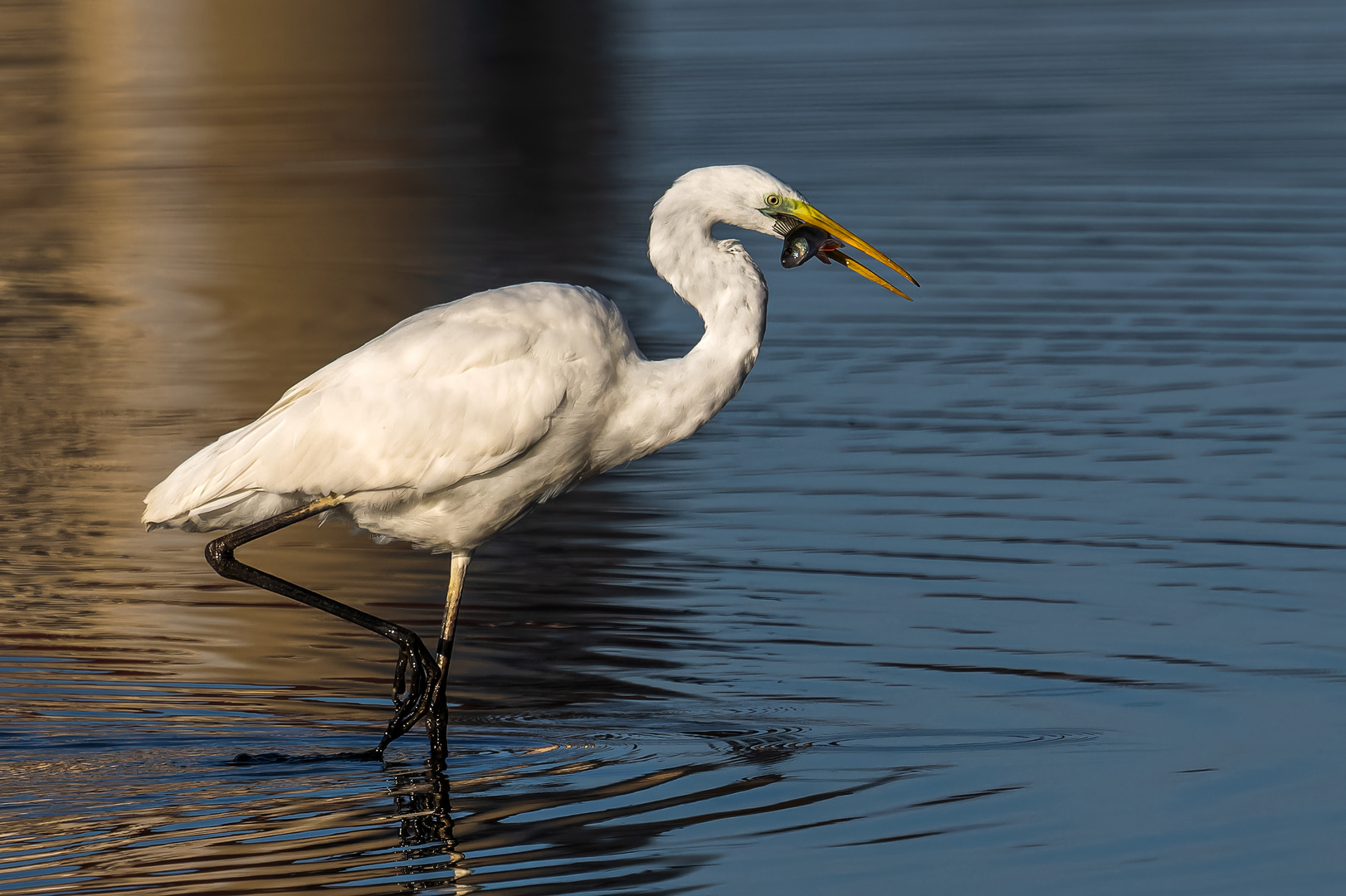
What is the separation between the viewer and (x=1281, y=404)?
12969mm

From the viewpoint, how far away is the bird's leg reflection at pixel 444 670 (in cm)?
818

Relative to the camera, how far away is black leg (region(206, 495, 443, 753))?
8.21 metres

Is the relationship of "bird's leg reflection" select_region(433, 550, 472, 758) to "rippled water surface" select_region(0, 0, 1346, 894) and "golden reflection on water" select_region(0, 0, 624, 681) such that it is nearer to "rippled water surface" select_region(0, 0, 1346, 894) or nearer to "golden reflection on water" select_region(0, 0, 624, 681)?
"rippled water surface" select_region(0, 0, 1346, 894)

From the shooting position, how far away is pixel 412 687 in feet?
27.2

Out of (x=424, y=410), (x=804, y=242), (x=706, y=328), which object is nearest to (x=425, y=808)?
(x=424, y=410)

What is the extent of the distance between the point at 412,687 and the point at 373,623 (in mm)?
427

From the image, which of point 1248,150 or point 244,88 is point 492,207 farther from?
point 244,88

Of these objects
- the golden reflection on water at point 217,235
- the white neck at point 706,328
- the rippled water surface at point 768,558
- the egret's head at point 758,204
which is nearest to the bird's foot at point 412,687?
the rippled water surface at point 768,558

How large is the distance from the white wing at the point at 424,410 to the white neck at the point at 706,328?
0.30 m

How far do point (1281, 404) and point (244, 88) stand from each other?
21.3 m

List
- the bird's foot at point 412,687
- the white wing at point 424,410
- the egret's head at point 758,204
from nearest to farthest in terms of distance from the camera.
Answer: the white wing at point 424,410 → the bird's foot at point 412,687 → the egret's head at point 758,204

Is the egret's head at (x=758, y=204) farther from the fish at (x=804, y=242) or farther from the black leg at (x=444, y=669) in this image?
the black leg at (x=444, y=669)

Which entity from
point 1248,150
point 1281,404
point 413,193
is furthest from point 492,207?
point 1281,404

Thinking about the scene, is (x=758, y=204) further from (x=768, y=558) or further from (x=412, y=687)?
(x=768, y=558)
